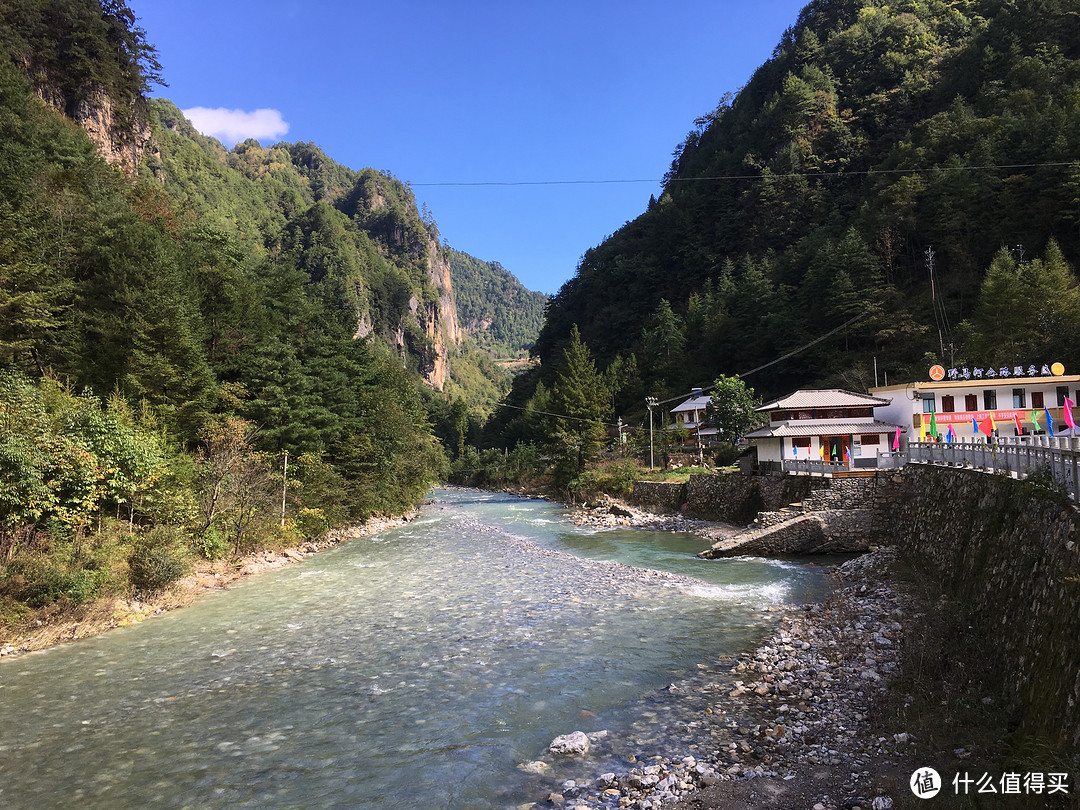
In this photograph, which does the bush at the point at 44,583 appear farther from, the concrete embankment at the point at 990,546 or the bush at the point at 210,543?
the concrete embankment at the point at 990,546

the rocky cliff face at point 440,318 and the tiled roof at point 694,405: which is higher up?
the rocky cliff face at point 440,318

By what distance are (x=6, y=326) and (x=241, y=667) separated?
47.5 ft

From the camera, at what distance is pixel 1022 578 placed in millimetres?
8219

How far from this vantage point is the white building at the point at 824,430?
30.2 m

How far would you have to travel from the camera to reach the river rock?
295 inches

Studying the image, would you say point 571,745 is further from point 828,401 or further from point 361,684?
point 828,401

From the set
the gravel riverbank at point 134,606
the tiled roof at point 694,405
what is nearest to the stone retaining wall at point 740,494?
the gravel riverbank at point 134,606

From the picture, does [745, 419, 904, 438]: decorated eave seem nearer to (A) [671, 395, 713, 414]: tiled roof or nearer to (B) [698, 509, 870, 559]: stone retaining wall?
(B) [698, 509, 870, 559]: stone retaining wall

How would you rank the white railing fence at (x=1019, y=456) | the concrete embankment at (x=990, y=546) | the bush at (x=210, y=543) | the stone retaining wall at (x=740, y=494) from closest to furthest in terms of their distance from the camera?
the concrete embankment at (x=990, y=546)
the white railing fence at (x=1019, y=456)
the bush at (x=210, y=543)
the stone retaining wall at (x=740, y=494)

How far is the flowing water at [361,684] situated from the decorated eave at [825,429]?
41.2 ft

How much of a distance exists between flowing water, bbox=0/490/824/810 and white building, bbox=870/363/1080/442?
62.4ft

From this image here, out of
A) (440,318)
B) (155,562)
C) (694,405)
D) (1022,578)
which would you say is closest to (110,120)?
(155,562)

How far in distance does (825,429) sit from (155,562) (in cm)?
2966
